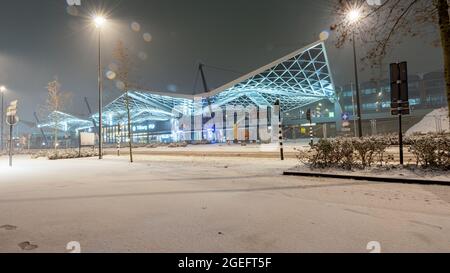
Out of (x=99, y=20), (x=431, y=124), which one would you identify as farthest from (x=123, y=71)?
(x=431, y=124)

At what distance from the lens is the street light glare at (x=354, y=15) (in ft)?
27.2

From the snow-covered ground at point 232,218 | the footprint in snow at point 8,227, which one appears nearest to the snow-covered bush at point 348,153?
the snow-covered ground at point 232,218

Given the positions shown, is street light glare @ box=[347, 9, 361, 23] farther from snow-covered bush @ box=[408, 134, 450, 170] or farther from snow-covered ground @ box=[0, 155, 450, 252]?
snow-covered ground @ box=[0, 155, 450, 252]

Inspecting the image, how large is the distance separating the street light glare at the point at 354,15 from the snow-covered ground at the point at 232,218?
4591mm

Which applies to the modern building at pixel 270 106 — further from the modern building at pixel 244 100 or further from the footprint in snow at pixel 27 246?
the footprint in snow at pixel 27 246

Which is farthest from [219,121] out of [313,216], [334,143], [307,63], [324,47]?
[313,216]

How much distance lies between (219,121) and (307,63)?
89.1 ft

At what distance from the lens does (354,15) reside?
831 centimetres

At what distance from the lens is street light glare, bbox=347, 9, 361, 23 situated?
828cm

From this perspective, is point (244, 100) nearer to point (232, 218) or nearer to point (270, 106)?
point (270, 106)

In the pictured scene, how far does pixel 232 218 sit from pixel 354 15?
714 cm

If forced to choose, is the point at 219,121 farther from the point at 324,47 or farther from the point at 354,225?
A: the point at 354,225

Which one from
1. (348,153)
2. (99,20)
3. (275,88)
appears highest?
(275,88)
